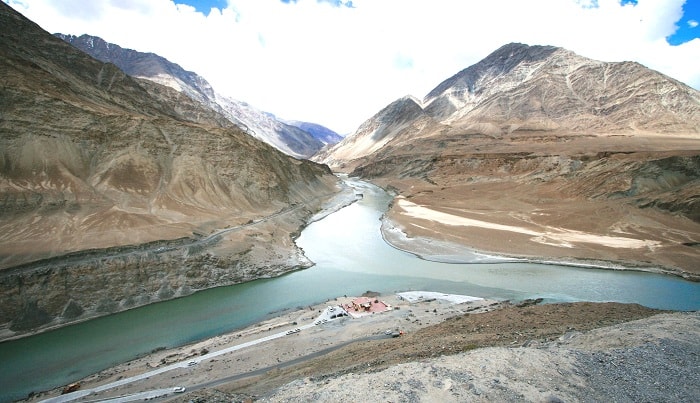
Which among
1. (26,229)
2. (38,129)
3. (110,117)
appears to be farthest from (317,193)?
A: (26,229)

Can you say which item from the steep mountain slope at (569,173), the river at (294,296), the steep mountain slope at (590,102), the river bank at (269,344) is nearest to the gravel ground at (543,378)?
the river bank at (269,344)

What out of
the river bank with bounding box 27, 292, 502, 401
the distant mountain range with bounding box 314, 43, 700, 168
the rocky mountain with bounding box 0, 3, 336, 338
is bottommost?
the river bank with bounding box 27, 292, 502, 401

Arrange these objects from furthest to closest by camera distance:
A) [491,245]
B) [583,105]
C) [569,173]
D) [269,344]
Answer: [583,105]
[569,173]
[491,245]
[269,344]

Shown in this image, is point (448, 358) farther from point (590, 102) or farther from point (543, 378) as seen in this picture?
point (590, 102)

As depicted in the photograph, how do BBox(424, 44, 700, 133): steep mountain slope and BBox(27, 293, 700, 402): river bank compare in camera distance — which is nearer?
BBox(27, 293, 700, 402): river bank

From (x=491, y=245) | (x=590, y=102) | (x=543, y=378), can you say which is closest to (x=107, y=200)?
(x=491, y=245)

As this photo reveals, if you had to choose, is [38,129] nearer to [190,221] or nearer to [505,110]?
[190,221]

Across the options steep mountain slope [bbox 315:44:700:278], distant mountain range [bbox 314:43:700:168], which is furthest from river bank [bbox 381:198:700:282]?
distant mountain range [bbox 314:43:700:168]

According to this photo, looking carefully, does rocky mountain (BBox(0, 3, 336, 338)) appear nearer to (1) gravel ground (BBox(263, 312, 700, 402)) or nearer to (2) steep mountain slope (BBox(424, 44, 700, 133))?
(1) gravel ground (BBox(263, 312, 700, 402))
